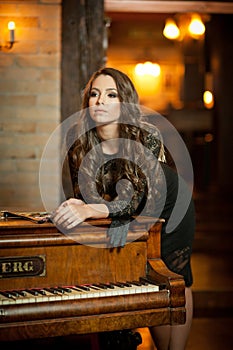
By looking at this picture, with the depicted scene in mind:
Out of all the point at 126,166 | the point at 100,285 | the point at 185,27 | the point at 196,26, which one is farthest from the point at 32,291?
the point at 185,27

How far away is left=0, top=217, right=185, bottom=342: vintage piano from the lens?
1.98m

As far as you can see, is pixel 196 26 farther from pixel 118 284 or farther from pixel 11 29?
pixel 118 284

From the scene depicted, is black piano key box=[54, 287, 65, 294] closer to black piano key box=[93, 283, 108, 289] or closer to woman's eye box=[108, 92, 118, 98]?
black piano key box=[93, 283, 108, 289]

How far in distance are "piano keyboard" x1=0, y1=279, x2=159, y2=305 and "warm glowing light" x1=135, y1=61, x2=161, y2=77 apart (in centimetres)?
1227

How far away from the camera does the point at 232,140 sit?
9.92 metres

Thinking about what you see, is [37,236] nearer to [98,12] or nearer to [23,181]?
[23,181]

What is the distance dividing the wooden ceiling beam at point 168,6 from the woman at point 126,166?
2.04m

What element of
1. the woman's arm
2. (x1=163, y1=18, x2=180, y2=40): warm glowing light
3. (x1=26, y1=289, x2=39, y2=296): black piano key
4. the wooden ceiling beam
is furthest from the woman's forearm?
(x1=163, y1=18, x2=180, y2=40): warm glowing light

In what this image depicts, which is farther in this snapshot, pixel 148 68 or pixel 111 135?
pixel 148 68

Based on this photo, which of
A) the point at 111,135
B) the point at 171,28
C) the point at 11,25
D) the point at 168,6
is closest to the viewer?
the point at 111,135

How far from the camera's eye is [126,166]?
2459mm

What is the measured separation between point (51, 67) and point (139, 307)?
8.21 ft

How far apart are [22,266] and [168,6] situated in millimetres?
3021

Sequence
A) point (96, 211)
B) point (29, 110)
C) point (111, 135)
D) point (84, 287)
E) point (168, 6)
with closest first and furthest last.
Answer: point (84, 287)
point (96, 211)
point (111, 135)
point (29, 110)
point (168, 6)
